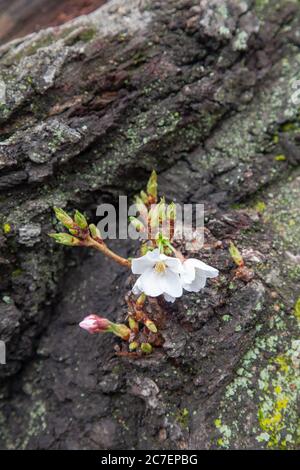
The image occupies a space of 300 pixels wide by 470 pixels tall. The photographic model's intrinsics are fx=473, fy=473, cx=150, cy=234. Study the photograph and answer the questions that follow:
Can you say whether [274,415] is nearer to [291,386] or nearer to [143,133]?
[291,386]

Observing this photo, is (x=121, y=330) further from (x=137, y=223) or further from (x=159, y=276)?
(x=137, y=223)

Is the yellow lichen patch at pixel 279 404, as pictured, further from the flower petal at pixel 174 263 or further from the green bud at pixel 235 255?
the flower petal at pixel 174 263

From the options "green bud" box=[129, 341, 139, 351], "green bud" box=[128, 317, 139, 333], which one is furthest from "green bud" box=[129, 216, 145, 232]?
"green bud" box=[129, 341, 139, 351]

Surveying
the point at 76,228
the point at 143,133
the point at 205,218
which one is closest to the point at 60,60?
the point at 143,133

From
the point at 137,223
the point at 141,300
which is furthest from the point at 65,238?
the point at 141,300

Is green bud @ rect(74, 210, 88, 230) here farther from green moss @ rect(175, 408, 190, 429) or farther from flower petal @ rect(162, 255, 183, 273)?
green moss @ rect(175, 408, 190, 429)

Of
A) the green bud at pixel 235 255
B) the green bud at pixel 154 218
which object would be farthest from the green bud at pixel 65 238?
the green bud at pixel 235 255
